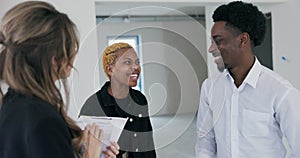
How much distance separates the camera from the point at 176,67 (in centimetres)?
149

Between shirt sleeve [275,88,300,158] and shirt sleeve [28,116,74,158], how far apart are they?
2.79ft

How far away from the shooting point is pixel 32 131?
2.28 ft

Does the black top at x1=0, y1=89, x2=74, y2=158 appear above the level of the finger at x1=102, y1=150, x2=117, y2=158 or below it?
above

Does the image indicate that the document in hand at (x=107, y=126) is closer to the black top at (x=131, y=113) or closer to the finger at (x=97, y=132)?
the finger at (x=97, y=132)

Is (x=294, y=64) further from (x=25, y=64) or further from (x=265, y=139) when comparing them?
(x=25, y=64)

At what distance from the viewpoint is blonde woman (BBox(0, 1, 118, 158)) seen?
704mm

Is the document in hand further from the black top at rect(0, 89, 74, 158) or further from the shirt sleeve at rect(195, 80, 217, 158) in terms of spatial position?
the shirt sleeve at rect(195, 80, 217, 158)

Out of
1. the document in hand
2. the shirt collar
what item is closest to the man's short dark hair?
the shirt collar

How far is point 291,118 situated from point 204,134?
41 cm

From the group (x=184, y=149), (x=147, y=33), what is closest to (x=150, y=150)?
(x=147, y=33)

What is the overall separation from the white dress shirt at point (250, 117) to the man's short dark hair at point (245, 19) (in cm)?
12

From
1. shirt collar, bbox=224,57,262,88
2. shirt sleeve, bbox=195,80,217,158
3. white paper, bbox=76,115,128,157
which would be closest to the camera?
white paper, bbox=76,115,128,157

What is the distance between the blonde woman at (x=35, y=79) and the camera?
704 millimetres

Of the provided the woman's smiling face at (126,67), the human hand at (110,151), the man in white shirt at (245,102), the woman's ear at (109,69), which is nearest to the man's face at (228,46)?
the man in white shirt at (245,102)
